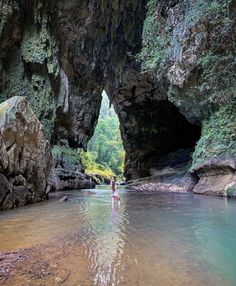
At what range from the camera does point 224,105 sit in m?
13.2

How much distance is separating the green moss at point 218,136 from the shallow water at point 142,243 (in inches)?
254

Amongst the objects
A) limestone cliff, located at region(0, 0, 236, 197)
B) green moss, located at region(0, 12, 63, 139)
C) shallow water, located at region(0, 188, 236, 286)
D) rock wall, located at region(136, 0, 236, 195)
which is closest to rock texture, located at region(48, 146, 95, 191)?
limestone cliff, located at region(0, 0, 236, 197)

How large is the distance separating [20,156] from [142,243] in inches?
209

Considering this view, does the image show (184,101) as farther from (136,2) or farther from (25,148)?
(25,148)

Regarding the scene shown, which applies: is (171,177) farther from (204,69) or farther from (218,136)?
(204,69)

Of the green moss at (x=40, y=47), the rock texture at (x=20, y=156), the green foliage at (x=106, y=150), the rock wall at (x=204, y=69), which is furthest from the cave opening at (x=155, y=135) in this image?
the green foliage at (x=106, y=150)

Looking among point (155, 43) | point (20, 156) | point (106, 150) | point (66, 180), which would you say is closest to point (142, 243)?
point (20, 156)

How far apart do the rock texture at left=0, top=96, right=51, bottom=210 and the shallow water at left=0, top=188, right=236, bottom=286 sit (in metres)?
1.17

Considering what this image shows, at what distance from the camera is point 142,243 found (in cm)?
400

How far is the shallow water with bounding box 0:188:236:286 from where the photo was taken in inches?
111

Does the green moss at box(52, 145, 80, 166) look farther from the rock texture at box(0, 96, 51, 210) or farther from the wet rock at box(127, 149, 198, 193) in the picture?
the rock texture at box(0, 96, 51, 210)

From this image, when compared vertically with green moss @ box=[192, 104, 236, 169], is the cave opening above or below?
above

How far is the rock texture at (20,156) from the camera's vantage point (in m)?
7.34

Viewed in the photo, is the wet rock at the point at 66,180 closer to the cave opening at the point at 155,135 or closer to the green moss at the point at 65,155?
the green moss at the point at 65,155
